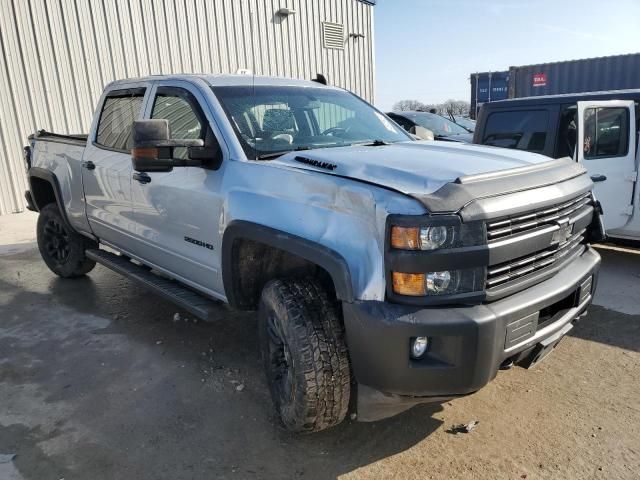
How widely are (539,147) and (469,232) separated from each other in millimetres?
3663

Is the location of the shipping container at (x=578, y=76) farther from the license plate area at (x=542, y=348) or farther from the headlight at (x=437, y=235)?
the headlight at (x=437, y=235)

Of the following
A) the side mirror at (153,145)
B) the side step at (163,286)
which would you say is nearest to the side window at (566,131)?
the side step at (163,286)

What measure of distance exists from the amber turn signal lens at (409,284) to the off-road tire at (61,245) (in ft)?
14.2

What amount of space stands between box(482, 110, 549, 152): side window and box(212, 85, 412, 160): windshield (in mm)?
2129

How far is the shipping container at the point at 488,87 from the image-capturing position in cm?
2327

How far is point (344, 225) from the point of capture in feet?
7.45

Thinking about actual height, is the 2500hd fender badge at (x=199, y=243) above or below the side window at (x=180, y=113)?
below

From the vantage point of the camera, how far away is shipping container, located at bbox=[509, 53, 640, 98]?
15.4m

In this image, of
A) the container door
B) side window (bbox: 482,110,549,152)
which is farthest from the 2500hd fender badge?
the container door

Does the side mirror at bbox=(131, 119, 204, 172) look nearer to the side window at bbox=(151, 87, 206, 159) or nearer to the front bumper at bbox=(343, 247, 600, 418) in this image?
the side window at bbox=(151, 87, 206, 159)

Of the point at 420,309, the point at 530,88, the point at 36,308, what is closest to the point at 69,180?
the point at 36,308

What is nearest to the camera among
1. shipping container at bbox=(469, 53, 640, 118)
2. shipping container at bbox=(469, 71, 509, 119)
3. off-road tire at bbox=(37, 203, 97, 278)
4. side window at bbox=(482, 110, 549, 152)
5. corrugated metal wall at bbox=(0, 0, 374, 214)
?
side window at bbox=(482, 110, 549, 152)

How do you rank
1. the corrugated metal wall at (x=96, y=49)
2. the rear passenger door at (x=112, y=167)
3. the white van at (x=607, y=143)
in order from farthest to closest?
1. the corrugated metal wall at (x=96, y=49)
2. the white van at (x=607, y=143)
3. the rear passenger door at (x=112, y=167)

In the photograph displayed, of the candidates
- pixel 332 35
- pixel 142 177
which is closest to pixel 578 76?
pixel 332 35
